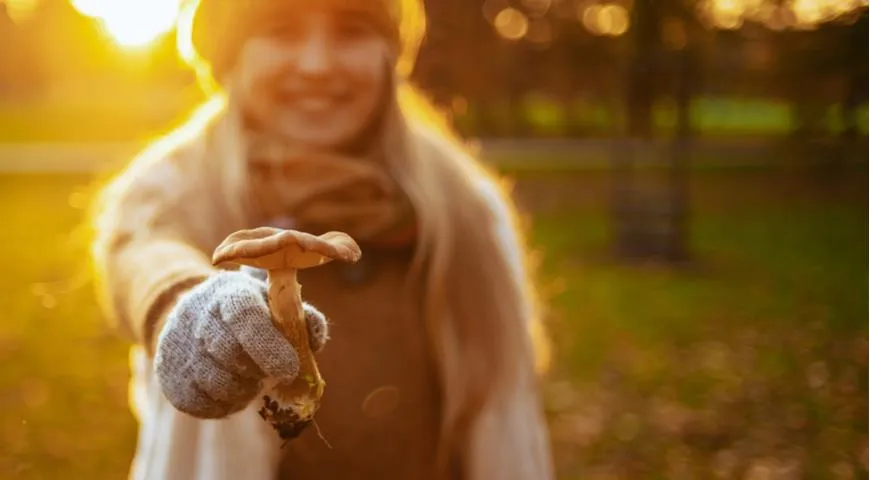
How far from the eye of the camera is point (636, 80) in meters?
7.52

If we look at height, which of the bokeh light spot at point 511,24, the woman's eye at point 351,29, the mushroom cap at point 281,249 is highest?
the bokeh light spot at point 511,24

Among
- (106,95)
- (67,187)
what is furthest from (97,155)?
(106,95)

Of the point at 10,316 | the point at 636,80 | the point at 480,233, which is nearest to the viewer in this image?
the point at 480,233

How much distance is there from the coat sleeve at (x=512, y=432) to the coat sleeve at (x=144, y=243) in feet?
1.70

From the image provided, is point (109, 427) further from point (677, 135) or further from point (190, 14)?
point (677, 135)

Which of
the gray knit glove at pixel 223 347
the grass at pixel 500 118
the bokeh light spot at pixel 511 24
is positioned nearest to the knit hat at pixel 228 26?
the gray knit glove at pixel 223 347

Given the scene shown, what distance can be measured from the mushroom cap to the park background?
0.61 m

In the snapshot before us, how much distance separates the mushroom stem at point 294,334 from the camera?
0.89 metres

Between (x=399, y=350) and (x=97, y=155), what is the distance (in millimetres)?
13469

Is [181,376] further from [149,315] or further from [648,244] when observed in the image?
[648,244]

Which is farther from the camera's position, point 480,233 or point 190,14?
point 480,233

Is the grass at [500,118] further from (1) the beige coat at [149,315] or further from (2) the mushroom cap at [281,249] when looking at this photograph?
(2) the mushroom cap at [281,249]

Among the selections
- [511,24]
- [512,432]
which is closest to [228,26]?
[512,432]

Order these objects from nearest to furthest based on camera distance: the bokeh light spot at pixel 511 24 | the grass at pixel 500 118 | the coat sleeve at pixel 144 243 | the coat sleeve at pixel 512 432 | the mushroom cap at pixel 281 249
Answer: the mushroom cap at pixel 281 249 < the coat sleeve at pixel 144 243 < the coat sleeve at pixel 512 432 < the bokeh light spot at pixel 511 24 < the grass at pixel 500 118
